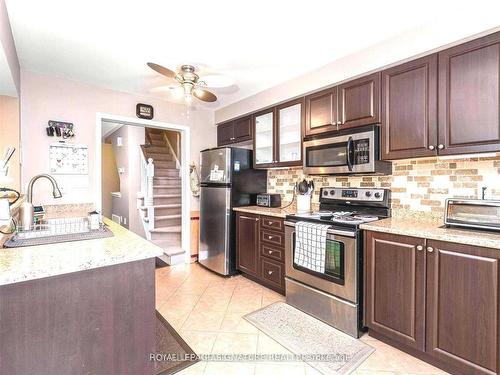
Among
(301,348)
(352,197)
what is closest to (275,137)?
(352,197)

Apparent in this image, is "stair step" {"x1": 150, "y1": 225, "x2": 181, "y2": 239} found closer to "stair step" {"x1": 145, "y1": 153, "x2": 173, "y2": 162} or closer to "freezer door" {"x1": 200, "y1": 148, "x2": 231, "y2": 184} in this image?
"freezer door" {"x1": 200, "y1": 148, "x2": 231, "y2": 184}

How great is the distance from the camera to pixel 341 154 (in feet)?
7.84

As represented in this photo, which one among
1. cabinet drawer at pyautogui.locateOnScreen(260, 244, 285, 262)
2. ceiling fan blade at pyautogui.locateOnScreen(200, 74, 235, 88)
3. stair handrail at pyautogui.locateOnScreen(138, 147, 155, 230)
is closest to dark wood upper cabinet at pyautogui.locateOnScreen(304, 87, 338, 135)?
ceiling fan blade at pyautogui.locateOnScreen(200, 74, 235, 88)

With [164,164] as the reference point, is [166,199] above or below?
below

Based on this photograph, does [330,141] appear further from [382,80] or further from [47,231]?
[47,231]

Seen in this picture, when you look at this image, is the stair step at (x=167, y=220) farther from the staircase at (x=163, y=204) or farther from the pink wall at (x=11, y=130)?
the pink wall at (x=11, y=130)

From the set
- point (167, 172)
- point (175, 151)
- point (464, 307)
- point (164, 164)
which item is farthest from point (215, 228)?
point (175, 151)

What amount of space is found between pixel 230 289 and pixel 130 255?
1.98 m

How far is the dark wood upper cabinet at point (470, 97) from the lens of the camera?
1612 millimetres

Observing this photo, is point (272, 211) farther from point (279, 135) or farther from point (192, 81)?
point (192, 81)

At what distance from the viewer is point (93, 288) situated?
1.12 metres

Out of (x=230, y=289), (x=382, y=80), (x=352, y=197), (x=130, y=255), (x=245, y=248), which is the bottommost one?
(x=230, y=289)

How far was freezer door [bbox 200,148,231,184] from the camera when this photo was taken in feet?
10.7

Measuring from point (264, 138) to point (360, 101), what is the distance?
4.23 ft
